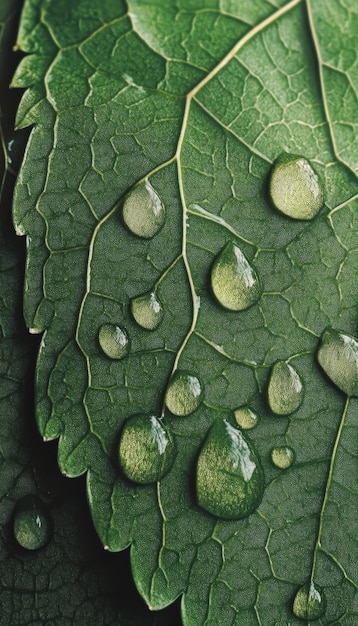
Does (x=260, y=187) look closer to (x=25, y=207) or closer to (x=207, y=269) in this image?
(x=207, y=269)

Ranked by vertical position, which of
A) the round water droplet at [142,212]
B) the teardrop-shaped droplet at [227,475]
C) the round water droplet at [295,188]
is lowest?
the teardrop-shaped droplet at [227,475]

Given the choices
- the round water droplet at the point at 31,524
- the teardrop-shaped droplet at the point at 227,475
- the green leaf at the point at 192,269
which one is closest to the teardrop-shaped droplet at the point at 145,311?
the green leaf at the point at 192,269

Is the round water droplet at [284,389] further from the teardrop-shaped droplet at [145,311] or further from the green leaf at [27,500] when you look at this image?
the green leaf at [27,500]

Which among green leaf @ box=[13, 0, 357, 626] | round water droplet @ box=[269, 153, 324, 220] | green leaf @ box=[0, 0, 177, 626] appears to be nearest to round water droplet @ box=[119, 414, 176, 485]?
green leaf @ box=[13, 0, 357, 626]

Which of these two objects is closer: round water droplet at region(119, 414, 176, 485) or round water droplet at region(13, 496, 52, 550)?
round water droplet at region(119, 414, 176, 485)

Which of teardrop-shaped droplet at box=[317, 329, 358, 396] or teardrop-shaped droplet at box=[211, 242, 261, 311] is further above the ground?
teardrop-shaped droplet at box=[211, 242, 261, 311]

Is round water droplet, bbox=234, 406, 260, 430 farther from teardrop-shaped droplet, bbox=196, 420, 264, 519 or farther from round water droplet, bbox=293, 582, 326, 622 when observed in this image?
round water droplet, bbox=293, 582, 326, 622
